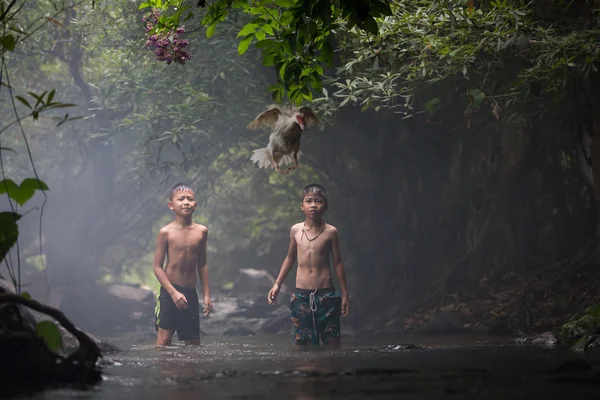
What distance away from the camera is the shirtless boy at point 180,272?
32.9 ft

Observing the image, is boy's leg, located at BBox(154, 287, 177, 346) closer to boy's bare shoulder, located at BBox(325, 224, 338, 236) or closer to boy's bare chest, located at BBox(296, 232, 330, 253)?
boy's bare chest, located at BBox(296, 232, 330, 253)

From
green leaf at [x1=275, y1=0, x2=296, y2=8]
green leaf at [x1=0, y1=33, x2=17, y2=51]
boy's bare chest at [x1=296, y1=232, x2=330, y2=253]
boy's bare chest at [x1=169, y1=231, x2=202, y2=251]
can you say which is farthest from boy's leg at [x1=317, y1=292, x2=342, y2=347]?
green leaf at [x1=0, y1=33, x2=17, y2=51]

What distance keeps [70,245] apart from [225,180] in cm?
624

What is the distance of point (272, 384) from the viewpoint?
419 cm

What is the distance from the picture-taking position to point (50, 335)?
4.58 meters

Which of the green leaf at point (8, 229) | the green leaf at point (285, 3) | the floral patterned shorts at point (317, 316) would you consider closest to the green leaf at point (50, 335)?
the green leaf at point (8, 229)

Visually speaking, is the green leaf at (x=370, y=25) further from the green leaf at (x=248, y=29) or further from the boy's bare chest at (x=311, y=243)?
the boy's bare chest at (x=311, y=243)

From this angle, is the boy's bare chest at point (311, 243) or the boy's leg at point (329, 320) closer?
the boy's leg at point (329, 320)

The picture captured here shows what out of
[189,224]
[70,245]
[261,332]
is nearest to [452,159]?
[261,332]

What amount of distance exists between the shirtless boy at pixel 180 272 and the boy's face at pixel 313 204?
1257 millimetres

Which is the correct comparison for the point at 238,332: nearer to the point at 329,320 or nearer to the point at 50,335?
the point at 329,320

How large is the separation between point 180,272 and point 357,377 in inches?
238

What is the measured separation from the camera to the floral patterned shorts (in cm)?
959

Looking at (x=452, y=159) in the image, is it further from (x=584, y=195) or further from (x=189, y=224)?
(x=189, y=224)
